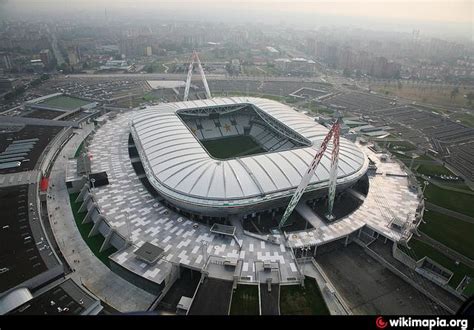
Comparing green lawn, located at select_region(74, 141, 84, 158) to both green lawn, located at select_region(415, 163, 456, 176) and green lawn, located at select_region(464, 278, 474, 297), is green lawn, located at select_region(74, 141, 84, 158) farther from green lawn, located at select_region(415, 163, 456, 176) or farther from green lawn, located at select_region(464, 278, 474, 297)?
green lawn, located at select_region(415, 163, 456, 176)

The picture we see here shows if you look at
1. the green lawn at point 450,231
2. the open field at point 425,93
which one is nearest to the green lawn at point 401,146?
the green lawn at point 450,231

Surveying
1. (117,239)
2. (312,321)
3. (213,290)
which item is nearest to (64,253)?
(117,239)

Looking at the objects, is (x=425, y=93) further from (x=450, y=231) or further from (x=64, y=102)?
(x=64, y=102)

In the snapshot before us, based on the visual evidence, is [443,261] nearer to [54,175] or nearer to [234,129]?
[234,129]

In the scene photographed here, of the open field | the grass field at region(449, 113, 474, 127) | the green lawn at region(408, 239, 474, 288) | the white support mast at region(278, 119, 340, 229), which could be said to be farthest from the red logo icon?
the open field

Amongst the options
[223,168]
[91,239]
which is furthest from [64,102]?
[223,168]

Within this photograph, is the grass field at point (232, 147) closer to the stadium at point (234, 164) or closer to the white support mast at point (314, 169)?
the stadium at point (234, 164)

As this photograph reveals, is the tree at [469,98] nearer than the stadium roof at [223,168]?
No
